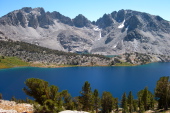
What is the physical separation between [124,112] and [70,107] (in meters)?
28.2

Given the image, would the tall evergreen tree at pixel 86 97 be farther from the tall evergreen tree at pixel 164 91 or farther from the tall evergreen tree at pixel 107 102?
the tall evergreen tree at pixel 164 91

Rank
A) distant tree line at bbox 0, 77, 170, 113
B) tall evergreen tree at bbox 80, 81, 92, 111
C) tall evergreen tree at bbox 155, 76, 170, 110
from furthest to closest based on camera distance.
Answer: tall evergreen tree at bbox 80, 81, 92, 111 < tall evergreen tree at bbox 155, 76, 170, 110 < distant tree line at bbox 0, 77, 170, 113

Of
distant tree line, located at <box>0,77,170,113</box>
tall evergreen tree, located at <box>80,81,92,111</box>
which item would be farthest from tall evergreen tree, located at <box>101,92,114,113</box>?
tall evergreen tree, located at <box>80,81,92,111</box>

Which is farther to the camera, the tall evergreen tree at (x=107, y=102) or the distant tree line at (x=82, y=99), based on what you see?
the tall evergreen tree at (x=107, y=102)

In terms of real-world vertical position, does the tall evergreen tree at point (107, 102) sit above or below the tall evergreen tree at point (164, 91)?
below

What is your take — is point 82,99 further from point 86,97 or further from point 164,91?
point 164,91

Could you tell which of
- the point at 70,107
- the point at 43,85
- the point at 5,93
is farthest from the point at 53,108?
the point at 5,93

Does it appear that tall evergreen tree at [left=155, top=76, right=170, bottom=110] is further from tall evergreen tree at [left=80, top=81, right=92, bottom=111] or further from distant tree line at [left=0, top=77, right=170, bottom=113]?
tall evergreen tree at [left=80, top=81, right=92, bottom=111]

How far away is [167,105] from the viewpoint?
6644 centimetres

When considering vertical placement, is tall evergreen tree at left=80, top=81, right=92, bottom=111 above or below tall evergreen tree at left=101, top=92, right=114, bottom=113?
above

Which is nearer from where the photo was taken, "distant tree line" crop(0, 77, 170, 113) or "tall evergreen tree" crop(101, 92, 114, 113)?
"distant tree line" crop(0, 77, 170, 113)

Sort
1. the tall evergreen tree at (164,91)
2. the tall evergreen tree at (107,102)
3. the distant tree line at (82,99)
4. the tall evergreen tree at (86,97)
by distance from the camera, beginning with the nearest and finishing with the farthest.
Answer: the distant tree line at (82,99) → the tall evergreen tree at (164,91) → the tall evergreen tree at (86,97) → the tall evergreen tree at (107,102)

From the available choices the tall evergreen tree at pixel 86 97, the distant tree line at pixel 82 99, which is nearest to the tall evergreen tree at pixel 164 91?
the distant tree line at pixel 82 99

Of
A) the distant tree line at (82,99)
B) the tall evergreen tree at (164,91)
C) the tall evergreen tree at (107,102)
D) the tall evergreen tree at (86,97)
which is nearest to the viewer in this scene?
the distant tree line at (82,99)
